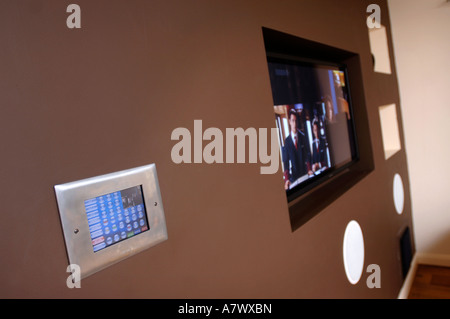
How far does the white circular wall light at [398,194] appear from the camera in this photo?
3.14 meters

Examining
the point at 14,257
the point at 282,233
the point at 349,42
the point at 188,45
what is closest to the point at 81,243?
the point at 14,257

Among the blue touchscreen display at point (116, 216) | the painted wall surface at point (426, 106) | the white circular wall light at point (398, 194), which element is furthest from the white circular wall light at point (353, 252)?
the painted wall surface at point (426, 106)

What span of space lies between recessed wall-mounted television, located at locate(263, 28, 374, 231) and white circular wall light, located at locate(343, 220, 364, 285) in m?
0.24

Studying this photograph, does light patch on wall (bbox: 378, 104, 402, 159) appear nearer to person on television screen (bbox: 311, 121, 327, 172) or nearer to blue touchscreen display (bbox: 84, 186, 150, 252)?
person on television screen (bbox: 311, 121, 327, 172)

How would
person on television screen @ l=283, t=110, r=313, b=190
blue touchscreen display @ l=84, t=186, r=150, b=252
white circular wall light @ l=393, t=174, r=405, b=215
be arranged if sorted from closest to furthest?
blue touchscreen display @ l=84, t=186, r=150, b=252
person on television screen @ l=283, t=110, r=313, b=190
white circular wall light @ l=393, t=174, r=405, b=215

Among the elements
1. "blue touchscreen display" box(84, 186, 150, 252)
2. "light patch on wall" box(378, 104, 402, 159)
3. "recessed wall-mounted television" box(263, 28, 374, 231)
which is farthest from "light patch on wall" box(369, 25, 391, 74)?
"blue touchscreen display" box(84, 186, 150, 252)

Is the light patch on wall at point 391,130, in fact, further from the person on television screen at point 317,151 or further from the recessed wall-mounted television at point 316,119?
the person on television screen at point 317,151

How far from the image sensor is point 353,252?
6.81 feet

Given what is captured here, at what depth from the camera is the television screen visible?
1.74 m

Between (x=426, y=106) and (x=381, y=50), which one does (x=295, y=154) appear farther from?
(x=426, y=106)

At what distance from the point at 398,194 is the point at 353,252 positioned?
1412 millimetres

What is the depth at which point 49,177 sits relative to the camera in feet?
2.22

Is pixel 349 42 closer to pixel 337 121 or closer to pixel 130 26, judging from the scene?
pixel 337 121

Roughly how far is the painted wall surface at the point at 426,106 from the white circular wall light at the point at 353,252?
1874mm
